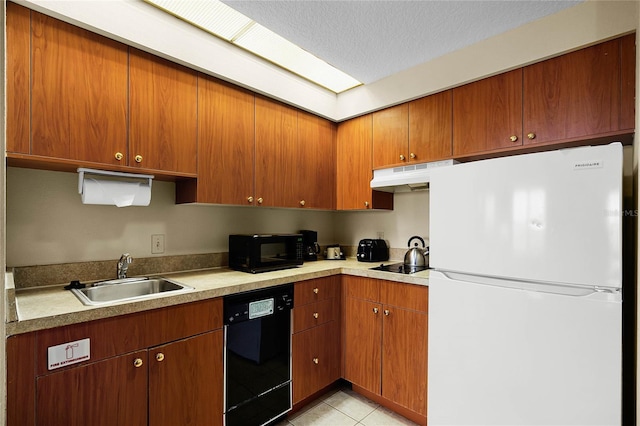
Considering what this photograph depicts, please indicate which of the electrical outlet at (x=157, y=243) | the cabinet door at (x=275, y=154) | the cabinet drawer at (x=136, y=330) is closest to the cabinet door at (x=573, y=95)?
the cabinet door at (x=275, y=154)

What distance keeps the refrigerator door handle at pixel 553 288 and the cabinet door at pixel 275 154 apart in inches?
53.5

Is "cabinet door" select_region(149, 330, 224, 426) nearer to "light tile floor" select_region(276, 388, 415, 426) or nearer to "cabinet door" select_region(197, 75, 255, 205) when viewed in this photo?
"light tile floor" select_region(276, 388, 415, 426)

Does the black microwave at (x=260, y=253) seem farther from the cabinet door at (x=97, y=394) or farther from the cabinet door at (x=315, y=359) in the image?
the cabinet door at (x=97, y=394)

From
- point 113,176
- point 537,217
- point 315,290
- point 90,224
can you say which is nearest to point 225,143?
point 113,176

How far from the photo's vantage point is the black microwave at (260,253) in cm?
212

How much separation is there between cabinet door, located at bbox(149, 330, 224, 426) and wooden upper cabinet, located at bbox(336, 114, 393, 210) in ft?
5.01

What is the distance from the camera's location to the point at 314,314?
2172mm

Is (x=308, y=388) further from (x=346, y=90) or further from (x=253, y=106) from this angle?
(x=346, y=90)

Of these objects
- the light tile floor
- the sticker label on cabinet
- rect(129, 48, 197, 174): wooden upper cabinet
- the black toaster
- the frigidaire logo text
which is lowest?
the light tile floor

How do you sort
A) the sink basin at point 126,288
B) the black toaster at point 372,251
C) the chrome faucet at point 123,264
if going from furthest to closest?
the black toaster at point 372,251 → the chrome faucet at point 123,264 → the sink basin at point 126,288

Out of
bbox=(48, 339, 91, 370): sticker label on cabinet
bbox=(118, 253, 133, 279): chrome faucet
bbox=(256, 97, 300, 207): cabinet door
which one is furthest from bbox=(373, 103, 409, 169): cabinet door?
bbox=(48, 339, 91, 370): sticker label on cabinet

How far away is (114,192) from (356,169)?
69.5 inches

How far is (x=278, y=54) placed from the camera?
225 cm

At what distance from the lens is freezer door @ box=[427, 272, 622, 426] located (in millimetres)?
1223
